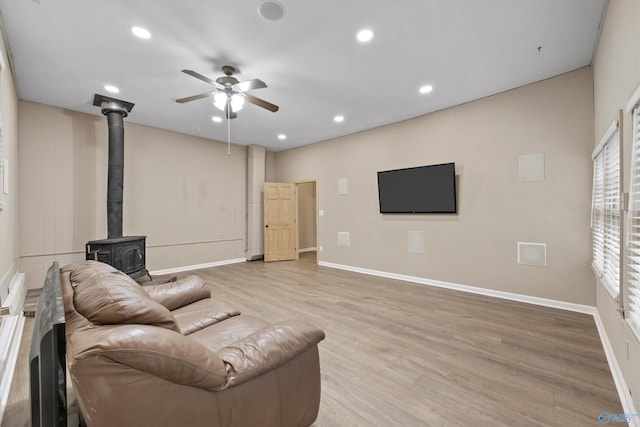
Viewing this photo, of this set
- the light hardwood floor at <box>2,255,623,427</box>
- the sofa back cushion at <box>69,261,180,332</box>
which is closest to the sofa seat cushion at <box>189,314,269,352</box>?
the sofa back cushion at <box>69,261,180,332</box>

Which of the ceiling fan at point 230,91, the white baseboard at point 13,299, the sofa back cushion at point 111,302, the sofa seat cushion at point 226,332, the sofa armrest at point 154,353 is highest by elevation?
the ceiling fan at point 230,91

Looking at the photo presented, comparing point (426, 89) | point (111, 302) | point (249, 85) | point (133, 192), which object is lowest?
point (111, 302)

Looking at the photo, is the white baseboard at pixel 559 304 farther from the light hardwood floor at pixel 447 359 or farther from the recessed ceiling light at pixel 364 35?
the recessed ceiling light at pixel 364 35

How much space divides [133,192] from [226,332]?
191 inches

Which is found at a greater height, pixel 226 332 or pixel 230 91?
pixel 230 91

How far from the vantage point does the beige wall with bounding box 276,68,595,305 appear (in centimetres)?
345

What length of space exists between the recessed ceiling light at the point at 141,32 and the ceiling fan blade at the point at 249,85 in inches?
36.2

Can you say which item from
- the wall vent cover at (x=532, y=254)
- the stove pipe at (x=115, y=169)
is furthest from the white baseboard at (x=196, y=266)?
the wall vent cover at (x=532, y=254)

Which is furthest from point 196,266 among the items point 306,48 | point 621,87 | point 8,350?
point 621,87

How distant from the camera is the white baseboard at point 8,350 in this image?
6.15ft

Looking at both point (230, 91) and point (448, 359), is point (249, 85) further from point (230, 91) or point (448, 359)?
point (448, 359)

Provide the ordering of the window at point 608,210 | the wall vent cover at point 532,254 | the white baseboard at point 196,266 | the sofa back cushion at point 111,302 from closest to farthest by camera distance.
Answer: the sofa back cushion at point 111,302 < the window at point 608,210 < the wall vent cover at point 532,254 < the white baseboard at point 196,266

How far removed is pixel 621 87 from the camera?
2.03 m

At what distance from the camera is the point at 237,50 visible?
297cm
